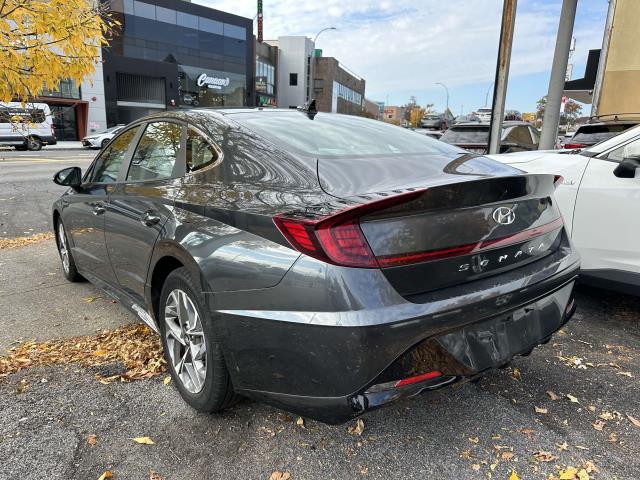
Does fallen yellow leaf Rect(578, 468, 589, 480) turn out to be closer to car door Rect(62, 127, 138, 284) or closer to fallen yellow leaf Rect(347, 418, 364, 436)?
fallen yellow leaf Rect(347, 418, 364, 436)

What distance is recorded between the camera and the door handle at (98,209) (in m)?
3.44

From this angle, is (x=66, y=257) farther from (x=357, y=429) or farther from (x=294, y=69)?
(x=294, y=69)

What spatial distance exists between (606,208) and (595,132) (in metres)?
5.67

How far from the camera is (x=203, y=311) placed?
7.50ft

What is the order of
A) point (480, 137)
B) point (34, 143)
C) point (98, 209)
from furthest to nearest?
point (34, 143) < point (480, 137) < point (98, 209)

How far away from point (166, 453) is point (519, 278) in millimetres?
1879

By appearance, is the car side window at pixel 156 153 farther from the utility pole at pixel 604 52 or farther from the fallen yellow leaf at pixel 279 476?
the utility pole at pixel 604 52

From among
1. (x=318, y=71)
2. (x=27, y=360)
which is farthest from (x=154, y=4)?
(x=27, y=360)

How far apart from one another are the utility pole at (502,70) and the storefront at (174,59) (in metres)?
39.6

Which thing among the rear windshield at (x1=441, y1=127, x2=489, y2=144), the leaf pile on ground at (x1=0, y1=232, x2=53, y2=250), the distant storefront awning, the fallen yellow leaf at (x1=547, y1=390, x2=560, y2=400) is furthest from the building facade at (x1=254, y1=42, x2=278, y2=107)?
the fallen yellow leaf at (x1=547, y1=390, x2=560, y2=400)

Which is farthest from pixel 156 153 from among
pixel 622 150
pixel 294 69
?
pixel 294 69

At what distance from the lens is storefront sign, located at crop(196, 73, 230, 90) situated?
51156 millimetres

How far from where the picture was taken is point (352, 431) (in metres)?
2.45

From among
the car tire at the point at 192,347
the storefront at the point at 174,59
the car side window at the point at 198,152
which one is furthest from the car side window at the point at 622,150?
the storefront at the point at 174,59
